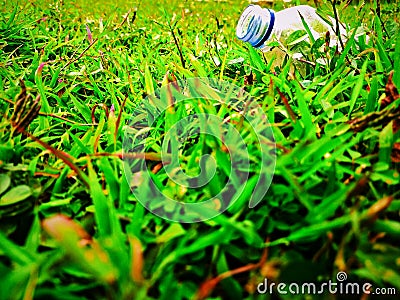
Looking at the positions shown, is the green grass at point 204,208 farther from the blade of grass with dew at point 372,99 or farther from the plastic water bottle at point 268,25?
the plastic water bottle at point 268,25

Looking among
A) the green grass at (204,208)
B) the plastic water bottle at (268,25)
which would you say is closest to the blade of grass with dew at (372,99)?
the green grass at (204,208)

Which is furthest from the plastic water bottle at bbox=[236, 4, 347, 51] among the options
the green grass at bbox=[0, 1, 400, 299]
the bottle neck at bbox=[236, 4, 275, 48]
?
the green grass at bbox=[0, 1, 400, 299]

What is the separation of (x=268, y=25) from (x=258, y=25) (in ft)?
0.11

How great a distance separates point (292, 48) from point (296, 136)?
63 cm

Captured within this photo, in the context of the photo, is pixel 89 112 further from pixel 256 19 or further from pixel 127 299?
pixel 127 299

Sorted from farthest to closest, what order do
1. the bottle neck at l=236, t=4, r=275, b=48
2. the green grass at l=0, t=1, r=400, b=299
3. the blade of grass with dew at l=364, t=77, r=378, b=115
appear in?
1. the bottle neck at l=236, t=4, r=275, b=48
2. the blade of grass with dew at l=364, t=77, r=378, b=115
3. the green grass at l=0, t=1, r=400, b=299

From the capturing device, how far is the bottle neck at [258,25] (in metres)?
1.19

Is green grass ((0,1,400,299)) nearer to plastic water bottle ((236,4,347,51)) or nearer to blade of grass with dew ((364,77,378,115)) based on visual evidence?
blade of grass with dew ((364,77,378,115))

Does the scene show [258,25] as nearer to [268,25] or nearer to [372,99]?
[268,25]

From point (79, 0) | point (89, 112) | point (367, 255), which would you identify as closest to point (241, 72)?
point (89, 112)

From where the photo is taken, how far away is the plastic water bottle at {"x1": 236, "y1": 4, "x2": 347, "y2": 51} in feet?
3.92

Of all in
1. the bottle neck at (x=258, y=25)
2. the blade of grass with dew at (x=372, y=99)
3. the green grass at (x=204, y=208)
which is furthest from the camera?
the bottle neck at (x=258, y=25)

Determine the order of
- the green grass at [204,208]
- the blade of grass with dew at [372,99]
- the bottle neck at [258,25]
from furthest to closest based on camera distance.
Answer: the bottle neck at [258,25] → the blade of grass with dew at [372,99] → the green grass at [204,208]

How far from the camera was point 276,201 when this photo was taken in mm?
620
